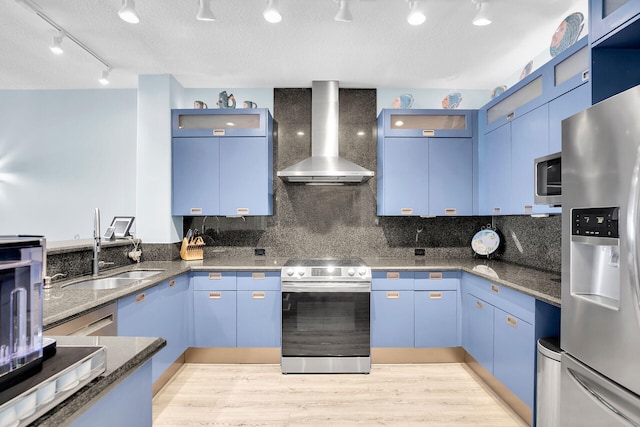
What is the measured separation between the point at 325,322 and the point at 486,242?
1848 mm

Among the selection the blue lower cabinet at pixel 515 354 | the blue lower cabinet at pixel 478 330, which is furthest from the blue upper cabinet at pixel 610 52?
the blue lower cabinet at pixel 478 330

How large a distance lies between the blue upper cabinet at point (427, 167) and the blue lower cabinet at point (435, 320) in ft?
2.73

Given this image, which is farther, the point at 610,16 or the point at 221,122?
the point at 221,122

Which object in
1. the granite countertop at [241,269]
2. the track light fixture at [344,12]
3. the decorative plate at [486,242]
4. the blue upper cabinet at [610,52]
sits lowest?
the granite countertop at [241,269]

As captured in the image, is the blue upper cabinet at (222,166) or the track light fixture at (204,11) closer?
the track light fixture at (204,11)

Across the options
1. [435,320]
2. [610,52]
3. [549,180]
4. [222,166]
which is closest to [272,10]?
[222,166]

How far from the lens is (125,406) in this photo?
2.94 ft

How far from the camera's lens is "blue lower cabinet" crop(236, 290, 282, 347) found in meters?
2.93

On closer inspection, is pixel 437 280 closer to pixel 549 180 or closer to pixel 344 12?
pixel 549 180

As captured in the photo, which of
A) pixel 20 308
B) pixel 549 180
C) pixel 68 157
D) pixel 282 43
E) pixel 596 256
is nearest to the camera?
pixel 20 308

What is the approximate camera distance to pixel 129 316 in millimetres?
2051

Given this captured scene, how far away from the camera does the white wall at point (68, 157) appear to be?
3584 mm

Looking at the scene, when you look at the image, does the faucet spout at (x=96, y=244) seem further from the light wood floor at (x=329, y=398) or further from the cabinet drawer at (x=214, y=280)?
the light wood floor at (x=329, y=398)

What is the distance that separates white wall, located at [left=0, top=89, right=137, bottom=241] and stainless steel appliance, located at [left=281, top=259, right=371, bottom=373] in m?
2.21
